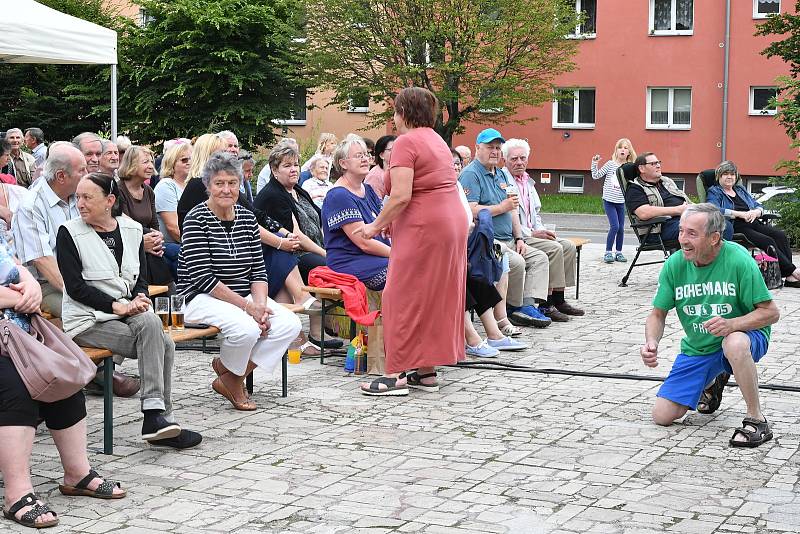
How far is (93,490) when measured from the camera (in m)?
5.76

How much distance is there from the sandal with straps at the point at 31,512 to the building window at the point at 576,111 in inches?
1267

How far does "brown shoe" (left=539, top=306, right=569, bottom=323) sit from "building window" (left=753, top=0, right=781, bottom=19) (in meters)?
24.6

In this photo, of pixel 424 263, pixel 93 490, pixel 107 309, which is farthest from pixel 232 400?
pixel 93 490

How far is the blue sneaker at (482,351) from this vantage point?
9586mm

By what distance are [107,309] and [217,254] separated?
1.09m

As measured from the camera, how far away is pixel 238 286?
7.80 metres

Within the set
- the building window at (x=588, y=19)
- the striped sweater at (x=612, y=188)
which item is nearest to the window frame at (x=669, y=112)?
the building window at (x=588, y=19)

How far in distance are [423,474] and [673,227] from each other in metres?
8.14

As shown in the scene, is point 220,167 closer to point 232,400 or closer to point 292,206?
point 232,400

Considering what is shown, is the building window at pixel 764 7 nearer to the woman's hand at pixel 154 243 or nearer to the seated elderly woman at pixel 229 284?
the woman's hand at pixel 154 243

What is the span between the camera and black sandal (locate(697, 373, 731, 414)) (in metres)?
7.43

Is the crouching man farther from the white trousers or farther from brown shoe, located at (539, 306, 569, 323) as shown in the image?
brown shoe, located at (539, 306, 569, 323)

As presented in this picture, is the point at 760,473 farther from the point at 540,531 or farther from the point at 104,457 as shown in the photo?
the point at 104,457

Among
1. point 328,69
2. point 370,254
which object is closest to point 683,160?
point 328,69
